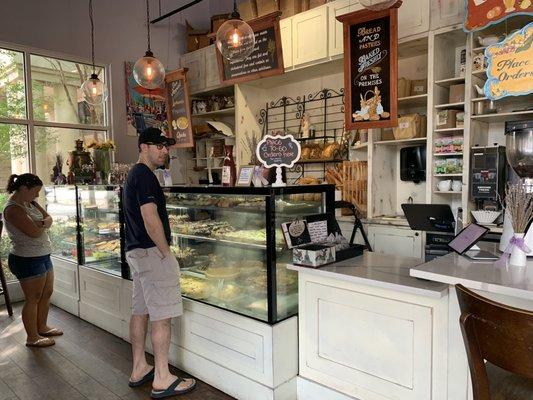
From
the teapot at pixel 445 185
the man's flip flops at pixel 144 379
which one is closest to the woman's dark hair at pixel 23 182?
the man's flip flops at pixel 144 379

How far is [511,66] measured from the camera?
3.13 meters

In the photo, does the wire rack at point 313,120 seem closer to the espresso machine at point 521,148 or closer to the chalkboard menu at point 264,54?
the chalkboard menu at point 264,54

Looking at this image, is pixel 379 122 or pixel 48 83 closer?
pixel 379 122

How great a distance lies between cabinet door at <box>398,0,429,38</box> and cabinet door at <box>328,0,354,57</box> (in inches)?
22.6

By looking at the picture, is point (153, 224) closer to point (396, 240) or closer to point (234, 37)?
point (234, 37)

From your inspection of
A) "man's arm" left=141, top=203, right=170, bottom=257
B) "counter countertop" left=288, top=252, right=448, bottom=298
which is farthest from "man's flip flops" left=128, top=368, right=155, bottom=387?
"counter countertop" left=288, top=252, right=448, bottom=298

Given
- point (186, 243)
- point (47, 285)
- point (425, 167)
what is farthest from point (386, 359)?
point (47, 285)

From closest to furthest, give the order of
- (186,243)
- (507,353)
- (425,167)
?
(507,353)
(186,243)
(425,167)

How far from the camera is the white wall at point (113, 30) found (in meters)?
4.87

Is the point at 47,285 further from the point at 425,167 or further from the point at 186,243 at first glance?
the point at 425,167

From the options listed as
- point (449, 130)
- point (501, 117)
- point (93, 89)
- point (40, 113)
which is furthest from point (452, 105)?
point (40, 113)

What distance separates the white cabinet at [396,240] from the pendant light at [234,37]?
7.09ft

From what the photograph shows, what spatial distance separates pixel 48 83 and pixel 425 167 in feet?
15.7

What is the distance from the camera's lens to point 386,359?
206 cm
